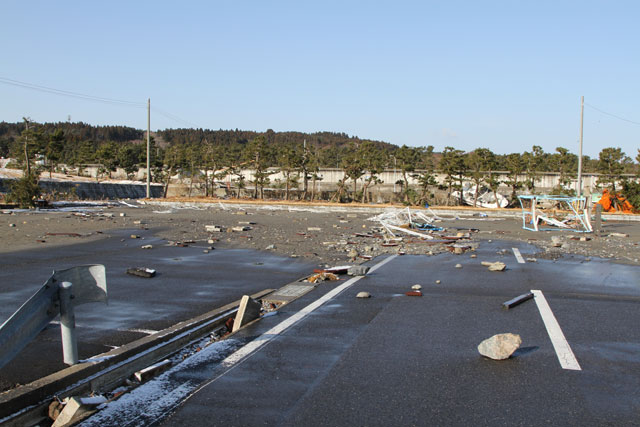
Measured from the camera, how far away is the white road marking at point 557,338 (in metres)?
5.29

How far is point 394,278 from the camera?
1069cm

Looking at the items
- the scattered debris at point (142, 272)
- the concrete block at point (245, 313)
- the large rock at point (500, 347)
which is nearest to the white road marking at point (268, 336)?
the concrete block at point (245, 313)

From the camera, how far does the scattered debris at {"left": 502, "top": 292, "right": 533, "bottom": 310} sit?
25.9ft

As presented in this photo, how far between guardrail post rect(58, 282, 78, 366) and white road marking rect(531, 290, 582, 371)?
14.8 ft

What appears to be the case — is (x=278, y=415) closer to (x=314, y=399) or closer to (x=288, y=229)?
(x=314, y=399)

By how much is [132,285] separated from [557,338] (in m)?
6.73

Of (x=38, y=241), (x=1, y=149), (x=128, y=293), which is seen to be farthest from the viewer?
(x=1, y=149)

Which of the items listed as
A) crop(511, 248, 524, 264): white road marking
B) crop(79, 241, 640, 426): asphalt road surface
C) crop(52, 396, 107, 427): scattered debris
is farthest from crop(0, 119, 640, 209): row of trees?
crop(52, 396, 107, 427): scattered debris

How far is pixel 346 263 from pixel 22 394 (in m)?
9.55

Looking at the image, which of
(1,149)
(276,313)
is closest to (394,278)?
(276,313)

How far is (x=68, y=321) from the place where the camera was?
4.56 m

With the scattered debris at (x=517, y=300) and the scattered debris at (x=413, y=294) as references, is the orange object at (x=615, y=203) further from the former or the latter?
the scattered debris at (x=413, y=294)

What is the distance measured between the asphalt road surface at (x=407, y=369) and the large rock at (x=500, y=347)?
0.07 metres

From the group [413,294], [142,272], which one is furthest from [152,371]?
[142,272]
